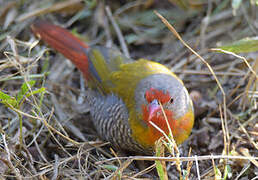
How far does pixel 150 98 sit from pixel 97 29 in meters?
2.21

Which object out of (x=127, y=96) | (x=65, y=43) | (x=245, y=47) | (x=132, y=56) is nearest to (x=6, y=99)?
(x=127, y=96)

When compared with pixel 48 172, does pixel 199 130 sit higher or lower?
lower

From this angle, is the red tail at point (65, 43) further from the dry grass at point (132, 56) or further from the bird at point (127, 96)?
the dry grass at point (132, 56)

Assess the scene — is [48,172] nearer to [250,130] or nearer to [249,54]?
[250,130]

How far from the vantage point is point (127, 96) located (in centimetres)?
347

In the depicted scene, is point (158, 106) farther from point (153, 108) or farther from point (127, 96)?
point (127, 96)

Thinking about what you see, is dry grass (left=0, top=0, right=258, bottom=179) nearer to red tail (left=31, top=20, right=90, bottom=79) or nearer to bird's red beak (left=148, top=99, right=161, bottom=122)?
red tail (left=31, top=20, right=90, bottom=79)

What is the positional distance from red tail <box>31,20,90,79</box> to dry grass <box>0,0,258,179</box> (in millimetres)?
203

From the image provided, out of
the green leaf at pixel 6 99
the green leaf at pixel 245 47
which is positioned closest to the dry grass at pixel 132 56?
the green leaf at pixel 6 99

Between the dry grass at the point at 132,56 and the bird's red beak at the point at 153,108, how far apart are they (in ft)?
1.36

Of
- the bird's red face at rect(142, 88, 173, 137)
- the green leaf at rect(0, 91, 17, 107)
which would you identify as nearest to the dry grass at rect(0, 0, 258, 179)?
the green leaf at rect(0, 91, 17, 107)

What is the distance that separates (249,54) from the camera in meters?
4.20

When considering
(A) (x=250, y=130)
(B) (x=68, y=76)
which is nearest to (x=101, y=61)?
(B) (x=68, y=76)

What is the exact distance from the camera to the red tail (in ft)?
13.6
